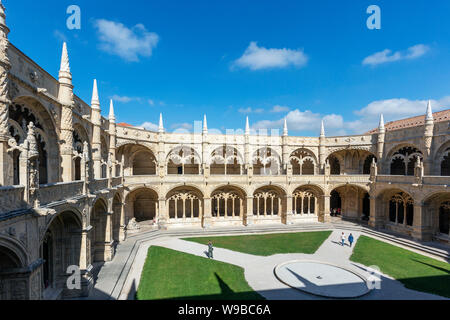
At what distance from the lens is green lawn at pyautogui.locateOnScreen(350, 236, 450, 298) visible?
44.2ft

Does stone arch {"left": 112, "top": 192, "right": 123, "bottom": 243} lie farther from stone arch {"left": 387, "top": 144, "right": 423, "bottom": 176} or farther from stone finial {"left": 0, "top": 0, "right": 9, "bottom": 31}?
stone arch {"left": 387, "top": 144, "right": 423, "bottom": 176}

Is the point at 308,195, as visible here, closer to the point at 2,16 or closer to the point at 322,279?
the point at 322,279

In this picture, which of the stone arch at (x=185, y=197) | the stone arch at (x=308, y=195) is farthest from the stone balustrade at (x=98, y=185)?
the stone arch at (x=308, y=195)

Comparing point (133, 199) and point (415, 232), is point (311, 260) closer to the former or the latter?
point (415, 232)

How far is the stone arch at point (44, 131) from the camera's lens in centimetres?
1106

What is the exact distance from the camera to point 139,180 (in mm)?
24094

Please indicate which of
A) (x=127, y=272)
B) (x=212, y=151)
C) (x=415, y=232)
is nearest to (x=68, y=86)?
(x=127, y=272)

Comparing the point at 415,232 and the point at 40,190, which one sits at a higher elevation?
the point at 40,190

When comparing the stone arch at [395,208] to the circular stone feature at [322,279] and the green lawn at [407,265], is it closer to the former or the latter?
the green lawn at [407,265]

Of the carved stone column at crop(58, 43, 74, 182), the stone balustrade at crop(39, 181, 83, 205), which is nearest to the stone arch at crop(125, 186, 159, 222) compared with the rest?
the carved stone column at crop(58, 43, 74, 182)

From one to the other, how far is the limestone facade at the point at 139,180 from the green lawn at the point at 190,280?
3393 millimetres
